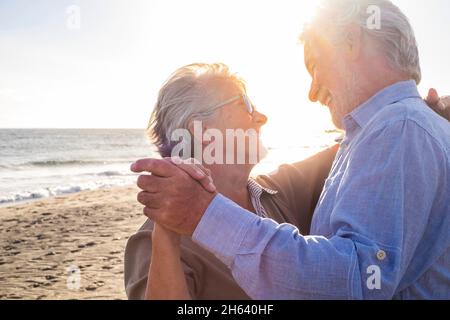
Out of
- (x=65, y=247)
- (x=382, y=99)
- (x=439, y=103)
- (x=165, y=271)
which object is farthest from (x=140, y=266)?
(x=65, y=247)

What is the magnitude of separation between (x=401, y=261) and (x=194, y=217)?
67 centimetres

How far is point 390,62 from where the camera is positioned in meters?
1.85

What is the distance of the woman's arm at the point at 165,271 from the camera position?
1.91 m

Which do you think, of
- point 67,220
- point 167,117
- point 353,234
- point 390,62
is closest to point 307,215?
point 167,117

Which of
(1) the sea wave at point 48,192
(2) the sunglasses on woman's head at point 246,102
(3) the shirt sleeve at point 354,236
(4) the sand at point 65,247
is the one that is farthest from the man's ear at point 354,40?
(1) the sea wave at point 48,192

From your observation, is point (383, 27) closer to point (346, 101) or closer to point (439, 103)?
point (346, 101)

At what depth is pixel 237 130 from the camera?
2.78 meters

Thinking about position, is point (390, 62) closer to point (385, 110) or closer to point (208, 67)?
point (385, 110)

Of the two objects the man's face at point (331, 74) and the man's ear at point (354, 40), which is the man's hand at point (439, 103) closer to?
the man's face at point (331, 74)

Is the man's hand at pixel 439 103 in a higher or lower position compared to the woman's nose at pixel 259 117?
higher

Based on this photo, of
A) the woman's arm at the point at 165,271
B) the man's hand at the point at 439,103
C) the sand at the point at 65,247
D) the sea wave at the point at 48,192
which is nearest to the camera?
the woman's arm at the point at 165,271

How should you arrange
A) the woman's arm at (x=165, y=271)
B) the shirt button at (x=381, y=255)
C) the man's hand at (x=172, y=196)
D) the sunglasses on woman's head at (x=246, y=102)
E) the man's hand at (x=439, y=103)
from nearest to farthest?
Answer: the shirt button at (x=381, y=255)
the man's hand at (x=172, y=196)
the woman's arm at (x=165, y=271)
the man's hand at (x=439, y=103)
the sunglasses on woman's head at (x=246, y=102)

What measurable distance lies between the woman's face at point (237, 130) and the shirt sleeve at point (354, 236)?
1171 mm

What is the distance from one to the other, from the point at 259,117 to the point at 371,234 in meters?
1.53
